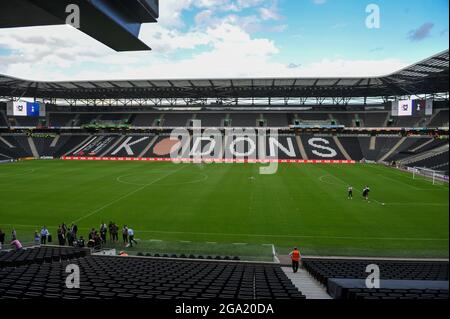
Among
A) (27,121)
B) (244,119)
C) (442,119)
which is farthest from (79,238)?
(27,121)

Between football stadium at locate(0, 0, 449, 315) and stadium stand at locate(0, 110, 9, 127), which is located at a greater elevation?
stadium stand at locate(0, 110, 9, 127)

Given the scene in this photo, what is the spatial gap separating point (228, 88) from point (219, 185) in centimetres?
3975

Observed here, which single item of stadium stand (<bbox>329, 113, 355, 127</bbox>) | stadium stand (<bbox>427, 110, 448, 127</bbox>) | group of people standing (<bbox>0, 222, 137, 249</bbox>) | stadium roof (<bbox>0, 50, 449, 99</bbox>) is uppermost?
stadium roof (<bbox>0, 50, 449, 99</bbox>)

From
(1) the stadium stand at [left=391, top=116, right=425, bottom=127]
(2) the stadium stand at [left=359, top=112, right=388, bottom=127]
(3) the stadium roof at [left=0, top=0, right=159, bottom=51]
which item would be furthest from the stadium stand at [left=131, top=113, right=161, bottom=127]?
(3) the stadium roof at [left=0, top=0, right=159, bottom=51]

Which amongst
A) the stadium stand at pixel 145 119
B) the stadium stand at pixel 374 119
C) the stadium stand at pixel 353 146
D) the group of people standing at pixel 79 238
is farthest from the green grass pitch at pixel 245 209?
the stadium stand at pixel 145 119

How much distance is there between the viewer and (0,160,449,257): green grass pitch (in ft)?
66.1

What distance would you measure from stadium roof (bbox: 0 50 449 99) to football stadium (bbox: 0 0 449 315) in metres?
0.60

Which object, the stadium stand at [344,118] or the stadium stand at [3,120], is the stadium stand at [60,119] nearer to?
the stadium stand at [3,120]

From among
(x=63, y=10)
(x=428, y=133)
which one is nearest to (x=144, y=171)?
(x=63, y=10)

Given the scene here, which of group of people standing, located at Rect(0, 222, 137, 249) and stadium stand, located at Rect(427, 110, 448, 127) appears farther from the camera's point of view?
group of people standing, located at Rect(0, 222, 137, 249)

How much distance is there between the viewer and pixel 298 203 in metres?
28.8

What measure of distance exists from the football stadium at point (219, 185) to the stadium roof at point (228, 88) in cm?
60

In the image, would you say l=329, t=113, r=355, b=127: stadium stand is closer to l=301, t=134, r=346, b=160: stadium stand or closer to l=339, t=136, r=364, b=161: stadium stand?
l=339, t=136, r=364, b=161: stadium stand
